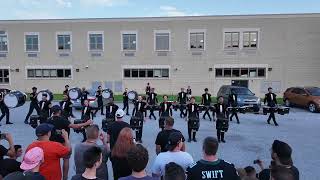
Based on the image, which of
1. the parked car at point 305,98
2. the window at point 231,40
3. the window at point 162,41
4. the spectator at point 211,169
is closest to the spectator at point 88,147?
the spectator at point 211,169

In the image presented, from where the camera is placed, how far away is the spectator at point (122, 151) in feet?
16.8

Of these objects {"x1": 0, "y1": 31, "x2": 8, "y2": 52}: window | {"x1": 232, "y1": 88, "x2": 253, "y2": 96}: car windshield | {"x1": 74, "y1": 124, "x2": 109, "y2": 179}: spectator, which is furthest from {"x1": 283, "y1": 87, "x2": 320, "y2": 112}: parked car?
{"x1": 0, "y1": 31, "x2": 8, "y2": 52}: window

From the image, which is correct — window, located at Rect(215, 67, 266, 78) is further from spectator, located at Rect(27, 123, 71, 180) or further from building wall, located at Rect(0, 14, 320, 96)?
spectator, located at Rect(27, 123, 71, 180)

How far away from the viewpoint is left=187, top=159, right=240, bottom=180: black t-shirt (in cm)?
387

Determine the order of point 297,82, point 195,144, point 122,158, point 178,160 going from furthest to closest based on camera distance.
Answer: point 297,82 < point 195,144 < point 122,158 < point 178,160

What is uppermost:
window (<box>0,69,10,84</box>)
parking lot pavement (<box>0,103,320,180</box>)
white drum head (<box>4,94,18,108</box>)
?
window (<box>0,69,10,84</box>)

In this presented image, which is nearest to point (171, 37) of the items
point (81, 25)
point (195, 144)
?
point (81, 25)

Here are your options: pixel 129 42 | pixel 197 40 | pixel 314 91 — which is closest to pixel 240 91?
pixel 314 91

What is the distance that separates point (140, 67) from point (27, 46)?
12749 millimetres

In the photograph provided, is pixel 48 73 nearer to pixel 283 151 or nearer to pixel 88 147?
pixel 88 147

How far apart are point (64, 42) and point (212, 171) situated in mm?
32712

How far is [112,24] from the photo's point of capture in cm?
3347

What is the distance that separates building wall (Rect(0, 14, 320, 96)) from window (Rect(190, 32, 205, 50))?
531 millimetres

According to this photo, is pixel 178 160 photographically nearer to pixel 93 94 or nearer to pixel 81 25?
pixel 93 94
